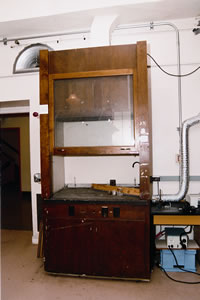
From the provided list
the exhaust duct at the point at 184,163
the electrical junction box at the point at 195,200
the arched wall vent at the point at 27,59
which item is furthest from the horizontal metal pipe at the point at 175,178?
the arched wall vent at the point at 27,59

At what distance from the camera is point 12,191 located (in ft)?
23.2

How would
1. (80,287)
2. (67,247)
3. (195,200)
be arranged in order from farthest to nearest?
1. (195,200)
2. (67,247)
3. (80,287)

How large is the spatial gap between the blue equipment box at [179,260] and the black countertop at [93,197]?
75 centimetres

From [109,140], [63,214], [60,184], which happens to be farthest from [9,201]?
[109,140]

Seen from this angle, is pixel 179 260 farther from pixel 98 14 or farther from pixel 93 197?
pixel 98 14

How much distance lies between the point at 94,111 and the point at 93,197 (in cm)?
94

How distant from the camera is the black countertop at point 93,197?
2096 millimetres

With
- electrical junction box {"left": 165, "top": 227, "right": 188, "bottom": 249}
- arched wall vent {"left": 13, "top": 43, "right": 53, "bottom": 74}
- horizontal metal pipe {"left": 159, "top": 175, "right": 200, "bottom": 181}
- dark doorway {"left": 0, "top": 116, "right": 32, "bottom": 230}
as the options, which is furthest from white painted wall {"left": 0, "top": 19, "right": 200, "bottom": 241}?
dark doorway {"left": 0, "top": 116, "right": 32, "bottom": 230}

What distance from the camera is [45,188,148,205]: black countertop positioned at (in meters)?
2.10

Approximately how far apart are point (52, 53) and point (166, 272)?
267 cm

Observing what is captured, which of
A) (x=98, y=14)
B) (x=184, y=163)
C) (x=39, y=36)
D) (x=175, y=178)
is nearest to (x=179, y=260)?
(x=175, y=178)

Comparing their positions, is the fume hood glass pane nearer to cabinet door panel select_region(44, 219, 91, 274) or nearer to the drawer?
the drawer

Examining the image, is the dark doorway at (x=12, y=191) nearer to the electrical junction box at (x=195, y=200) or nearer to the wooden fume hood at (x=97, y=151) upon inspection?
the wooden fume hood at (x=97, y=151)

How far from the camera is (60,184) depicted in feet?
8.63
